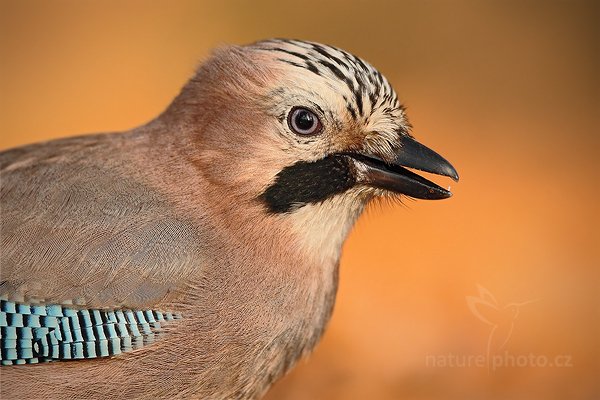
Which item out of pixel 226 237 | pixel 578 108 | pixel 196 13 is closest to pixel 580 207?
pixel 578 108

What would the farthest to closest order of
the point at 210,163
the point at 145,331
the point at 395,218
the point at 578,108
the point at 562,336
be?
1. the point at 578,108
2. the point at 395,218
3. the point at 562,336
4. the point at 210,163
5. the point at 145,331

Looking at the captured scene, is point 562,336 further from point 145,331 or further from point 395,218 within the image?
point 145,331

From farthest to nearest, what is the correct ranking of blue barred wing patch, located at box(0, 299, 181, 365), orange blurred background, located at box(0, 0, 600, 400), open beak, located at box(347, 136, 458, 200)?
1. orange blurred background, located at box(0, 0, 600, 400)
2. open beak, located at box(347, 136, 458, 200)
3. blue barred wing patch, located at box(0, 299, 181, 365)

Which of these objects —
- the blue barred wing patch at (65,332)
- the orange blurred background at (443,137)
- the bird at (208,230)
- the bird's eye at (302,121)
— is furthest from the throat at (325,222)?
the orange blurred background at (443,137)

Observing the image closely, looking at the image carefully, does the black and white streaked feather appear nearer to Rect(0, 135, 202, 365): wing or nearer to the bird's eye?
the bird's eye

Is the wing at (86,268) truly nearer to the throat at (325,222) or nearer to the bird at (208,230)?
the bird at (208,230)

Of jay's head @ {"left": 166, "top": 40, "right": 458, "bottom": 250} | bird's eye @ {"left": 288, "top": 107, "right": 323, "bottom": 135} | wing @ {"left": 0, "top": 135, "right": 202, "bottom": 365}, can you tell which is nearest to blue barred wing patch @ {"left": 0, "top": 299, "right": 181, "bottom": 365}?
wing @ {"left": 0, "top": 135, "right": 202, "bottom": 365}

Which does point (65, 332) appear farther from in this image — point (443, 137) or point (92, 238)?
point (443, 137)
